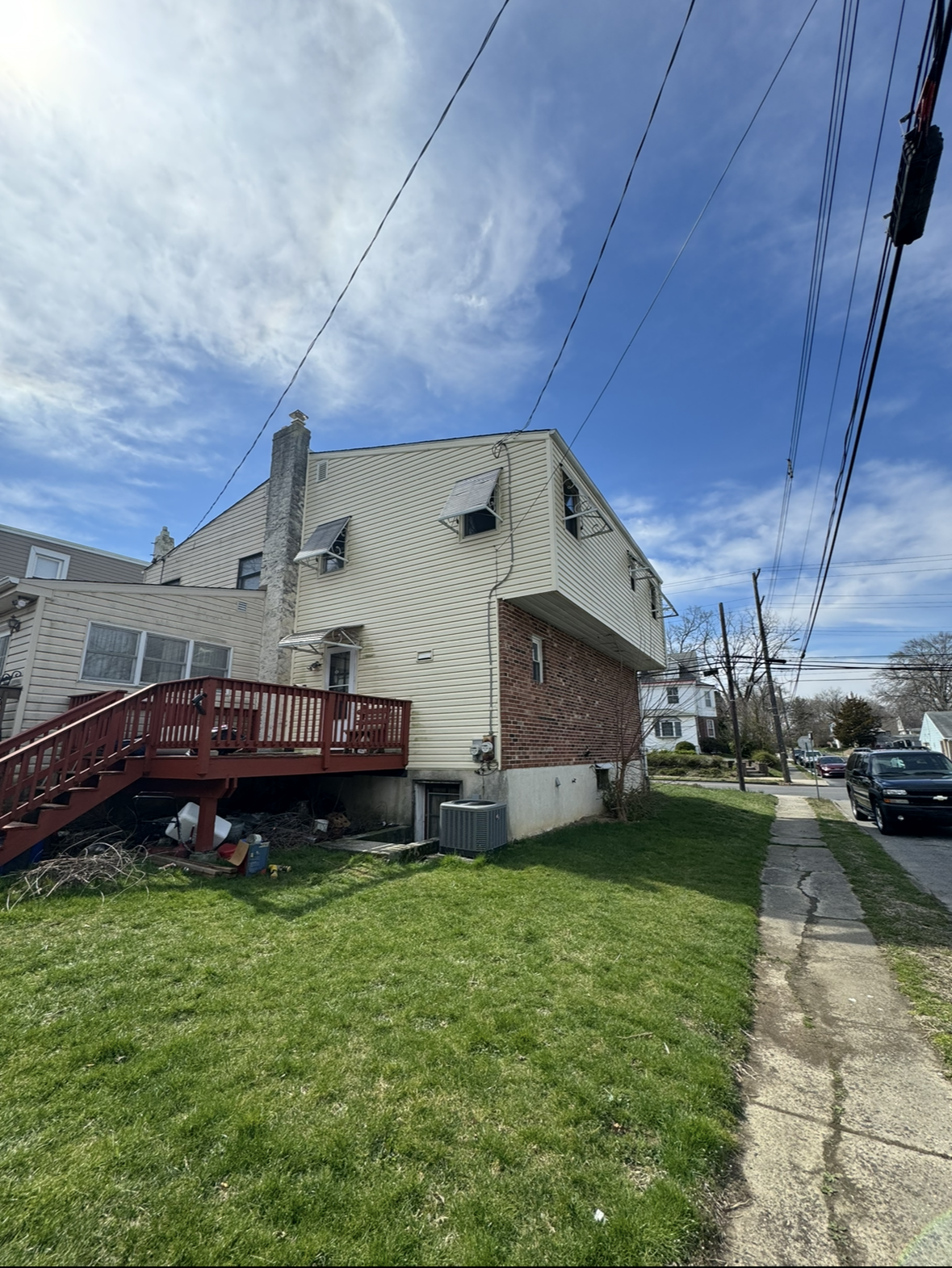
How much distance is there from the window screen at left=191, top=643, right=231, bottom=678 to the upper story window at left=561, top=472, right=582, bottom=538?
26.3ft

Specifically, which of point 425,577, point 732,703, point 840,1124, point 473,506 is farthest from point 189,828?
point 732,703

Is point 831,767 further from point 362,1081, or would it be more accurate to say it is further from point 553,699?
point 362,1081

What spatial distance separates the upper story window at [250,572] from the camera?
13797 mm

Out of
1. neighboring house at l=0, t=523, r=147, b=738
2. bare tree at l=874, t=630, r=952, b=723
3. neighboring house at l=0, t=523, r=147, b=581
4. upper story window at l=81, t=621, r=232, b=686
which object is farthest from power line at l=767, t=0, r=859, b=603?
bare tree at l=874, t=630, r=952, b=723

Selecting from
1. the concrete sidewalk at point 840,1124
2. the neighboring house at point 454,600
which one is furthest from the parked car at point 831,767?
the concrete sidewalk at point 840,1124

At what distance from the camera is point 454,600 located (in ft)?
34.2

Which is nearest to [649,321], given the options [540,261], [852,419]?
[540,261]

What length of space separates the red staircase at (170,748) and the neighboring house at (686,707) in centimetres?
3379

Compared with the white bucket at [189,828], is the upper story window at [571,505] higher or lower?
higher

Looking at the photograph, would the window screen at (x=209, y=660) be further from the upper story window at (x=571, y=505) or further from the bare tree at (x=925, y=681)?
the bare tree at (x=925, y=681)

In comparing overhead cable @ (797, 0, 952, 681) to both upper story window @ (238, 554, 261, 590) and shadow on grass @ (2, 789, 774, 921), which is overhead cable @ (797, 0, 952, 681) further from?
upper story window @ (238, 554, 261, 590)

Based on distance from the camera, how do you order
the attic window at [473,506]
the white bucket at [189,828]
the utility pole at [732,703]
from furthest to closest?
the utility pole at [732,703] < the attic window at [473,506] < the white bucket at [189,828]

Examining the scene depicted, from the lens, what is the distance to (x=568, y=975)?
4.29m

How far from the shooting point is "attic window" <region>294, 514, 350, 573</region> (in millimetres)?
12055
